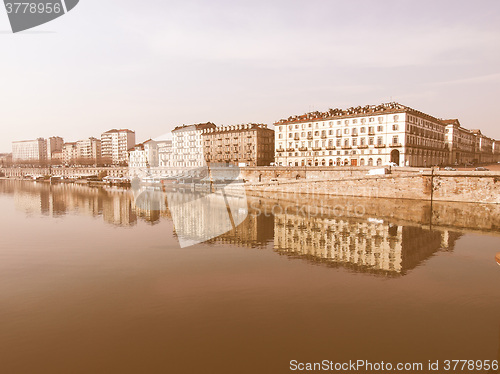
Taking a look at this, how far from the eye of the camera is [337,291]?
17.8 m

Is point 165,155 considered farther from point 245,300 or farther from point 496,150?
point 496,150

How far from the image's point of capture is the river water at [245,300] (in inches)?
481

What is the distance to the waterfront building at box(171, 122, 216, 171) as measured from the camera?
456ft

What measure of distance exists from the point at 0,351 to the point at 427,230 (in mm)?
35283

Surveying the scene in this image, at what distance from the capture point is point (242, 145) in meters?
123

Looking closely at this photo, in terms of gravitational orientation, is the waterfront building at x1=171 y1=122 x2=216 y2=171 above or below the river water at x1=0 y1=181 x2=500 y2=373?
above

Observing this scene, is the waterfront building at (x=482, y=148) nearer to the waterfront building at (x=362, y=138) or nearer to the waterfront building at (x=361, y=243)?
the waterfront building at (x=362, y=138)

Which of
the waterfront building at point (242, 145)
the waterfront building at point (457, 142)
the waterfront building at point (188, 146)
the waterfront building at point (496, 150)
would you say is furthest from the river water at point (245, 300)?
the waterfront building at point (496, 150)

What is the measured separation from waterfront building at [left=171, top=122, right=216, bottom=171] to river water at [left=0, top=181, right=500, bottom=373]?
351 ft

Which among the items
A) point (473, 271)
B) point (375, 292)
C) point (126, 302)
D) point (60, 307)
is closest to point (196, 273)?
point (126, 302)

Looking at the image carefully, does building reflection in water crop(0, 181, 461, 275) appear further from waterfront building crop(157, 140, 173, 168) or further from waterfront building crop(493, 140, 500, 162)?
waterfront building crop(493, 140, 500, 162)

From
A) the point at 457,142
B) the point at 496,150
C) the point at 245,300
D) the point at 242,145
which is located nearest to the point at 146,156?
the point at 242,145

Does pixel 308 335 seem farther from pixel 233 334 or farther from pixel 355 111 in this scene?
pixel 355 111

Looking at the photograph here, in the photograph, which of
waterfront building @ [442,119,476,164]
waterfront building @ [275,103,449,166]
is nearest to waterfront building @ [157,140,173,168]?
waterfront building @ [275,103,449,166]
